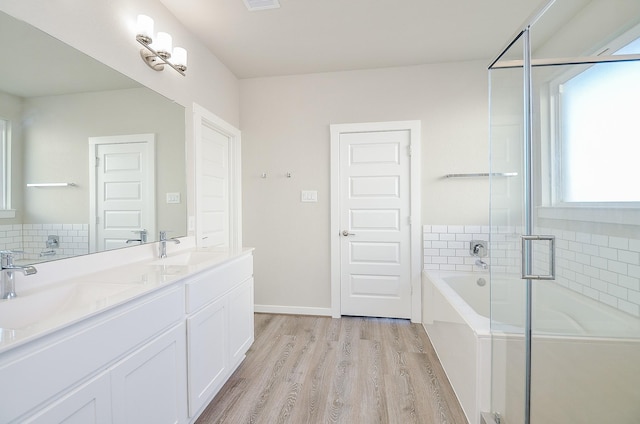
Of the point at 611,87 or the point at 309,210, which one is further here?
the point at 309,210

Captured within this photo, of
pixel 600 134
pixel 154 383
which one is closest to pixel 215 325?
→ pixel 154 383

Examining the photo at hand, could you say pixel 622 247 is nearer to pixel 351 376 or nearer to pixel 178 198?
pixel 351 376

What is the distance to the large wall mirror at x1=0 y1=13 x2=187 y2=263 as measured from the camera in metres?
1.15

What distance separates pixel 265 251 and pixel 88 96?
6.71 ft

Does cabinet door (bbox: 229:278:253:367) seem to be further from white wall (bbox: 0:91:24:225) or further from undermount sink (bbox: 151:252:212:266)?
white wall (bbox: 0:91:24:225)

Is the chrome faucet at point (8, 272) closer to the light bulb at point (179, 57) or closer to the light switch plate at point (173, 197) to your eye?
the light switch plate at point (173, 197)

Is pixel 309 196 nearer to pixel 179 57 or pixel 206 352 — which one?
pixel 179 57

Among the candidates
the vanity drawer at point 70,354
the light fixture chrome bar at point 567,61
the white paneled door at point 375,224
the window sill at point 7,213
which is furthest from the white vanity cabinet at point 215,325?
the light fixture chrome bar at point 567,61

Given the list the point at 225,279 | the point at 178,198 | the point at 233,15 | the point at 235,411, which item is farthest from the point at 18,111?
the point at 235,411

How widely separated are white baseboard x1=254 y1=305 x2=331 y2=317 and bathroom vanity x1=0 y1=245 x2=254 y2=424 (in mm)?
1207

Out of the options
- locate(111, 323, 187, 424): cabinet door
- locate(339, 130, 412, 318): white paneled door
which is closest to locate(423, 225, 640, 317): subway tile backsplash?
locate(339, 130, 412, 318): white paneled door

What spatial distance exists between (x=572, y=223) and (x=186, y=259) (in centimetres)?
220

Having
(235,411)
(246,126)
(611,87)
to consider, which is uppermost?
(246,126)

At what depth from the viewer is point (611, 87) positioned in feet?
4.23
